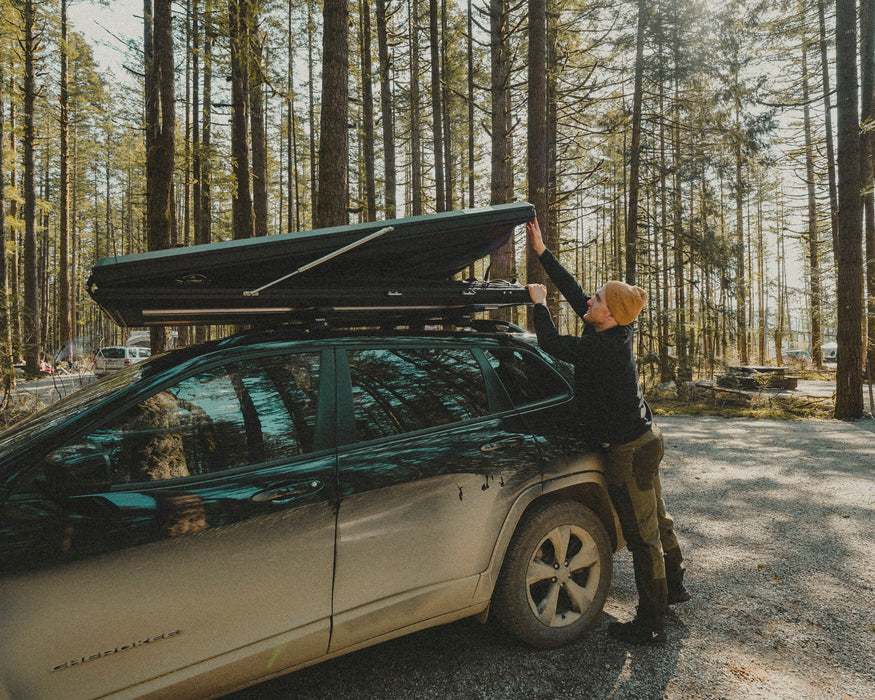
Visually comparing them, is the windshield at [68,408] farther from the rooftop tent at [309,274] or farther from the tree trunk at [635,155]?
the tree trunk at [635,155]

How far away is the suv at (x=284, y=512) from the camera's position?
180cm

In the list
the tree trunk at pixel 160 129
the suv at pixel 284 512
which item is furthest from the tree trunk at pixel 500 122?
the suv at pixel 284 512

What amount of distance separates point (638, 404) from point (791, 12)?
795 inches

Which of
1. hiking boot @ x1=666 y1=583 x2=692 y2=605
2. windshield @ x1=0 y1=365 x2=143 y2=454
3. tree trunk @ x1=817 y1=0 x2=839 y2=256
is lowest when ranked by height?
hiking boot @ x1=666 y1=583 x2=692 y2=605

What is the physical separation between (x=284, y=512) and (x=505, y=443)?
1212mm

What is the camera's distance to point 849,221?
10922 mm

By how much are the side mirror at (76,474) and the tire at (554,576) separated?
1.99m

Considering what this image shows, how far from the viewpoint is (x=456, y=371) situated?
290cm

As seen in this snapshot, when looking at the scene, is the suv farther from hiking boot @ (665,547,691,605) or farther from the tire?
hiking boot @ (665,547,691,605)

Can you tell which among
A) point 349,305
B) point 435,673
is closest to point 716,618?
point 435,673

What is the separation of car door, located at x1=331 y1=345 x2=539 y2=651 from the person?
0.47m

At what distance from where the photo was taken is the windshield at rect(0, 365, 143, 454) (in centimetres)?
210

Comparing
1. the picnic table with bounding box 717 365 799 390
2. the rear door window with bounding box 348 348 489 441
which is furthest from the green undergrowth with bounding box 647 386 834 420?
the rear door window with bounding box 348 348 489 441

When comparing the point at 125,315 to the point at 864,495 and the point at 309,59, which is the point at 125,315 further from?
the point at 309,59
